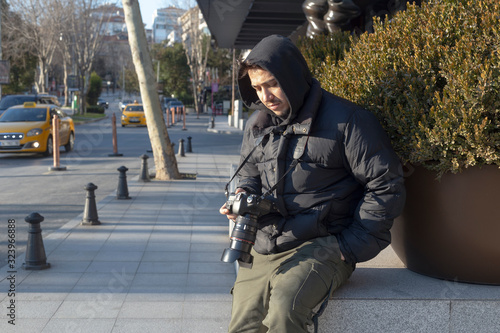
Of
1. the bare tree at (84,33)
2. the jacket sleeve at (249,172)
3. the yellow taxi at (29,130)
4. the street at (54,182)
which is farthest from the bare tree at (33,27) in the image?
the jacket sleeve at (249,172)

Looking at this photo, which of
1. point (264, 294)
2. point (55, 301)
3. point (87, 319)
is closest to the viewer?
point (264, 294)

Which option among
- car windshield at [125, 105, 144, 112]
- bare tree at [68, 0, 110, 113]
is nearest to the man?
car windshield at [125, 105, 144, 112]

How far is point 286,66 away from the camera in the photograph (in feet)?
10.1

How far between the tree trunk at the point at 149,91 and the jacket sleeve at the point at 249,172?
27.5ft

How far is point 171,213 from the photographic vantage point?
337 inches

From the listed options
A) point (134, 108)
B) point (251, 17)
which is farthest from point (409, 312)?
point (134, 108)

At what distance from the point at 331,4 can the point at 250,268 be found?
5.32 metres

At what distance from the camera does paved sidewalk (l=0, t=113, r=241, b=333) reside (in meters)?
4.28

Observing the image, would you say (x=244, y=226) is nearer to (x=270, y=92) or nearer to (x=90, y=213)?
(x=270, y=92)

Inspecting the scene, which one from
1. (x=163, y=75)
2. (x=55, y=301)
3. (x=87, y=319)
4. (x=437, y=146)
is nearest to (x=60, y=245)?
(x=55, y=301)

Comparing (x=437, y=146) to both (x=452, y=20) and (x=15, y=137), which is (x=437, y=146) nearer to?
(x=452, y=20)

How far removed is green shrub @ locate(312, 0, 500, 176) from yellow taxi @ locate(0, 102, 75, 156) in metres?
14.7

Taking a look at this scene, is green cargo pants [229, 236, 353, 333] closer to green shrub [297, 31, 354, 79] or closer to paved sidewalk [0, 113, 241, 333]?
paved sidewalk [0, 113, 241, 333]

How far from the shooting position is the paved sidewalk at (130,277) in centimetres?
428
